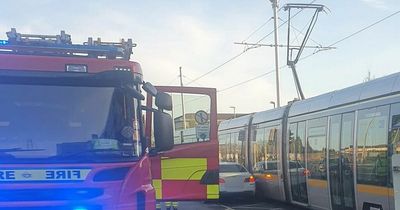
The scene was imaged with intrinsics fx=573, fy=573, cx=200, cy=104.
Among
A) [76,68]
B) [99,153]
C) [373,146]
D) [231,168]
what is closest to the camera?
[99,153]

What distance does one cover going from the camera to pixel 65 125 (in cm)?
571

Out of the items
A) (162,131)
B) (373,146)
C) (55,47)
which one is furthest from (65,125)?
(373,146)

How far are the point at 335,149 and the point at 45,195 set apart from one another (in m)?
8.23

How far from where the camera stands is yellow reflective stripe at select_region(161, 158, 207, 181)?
802 cm

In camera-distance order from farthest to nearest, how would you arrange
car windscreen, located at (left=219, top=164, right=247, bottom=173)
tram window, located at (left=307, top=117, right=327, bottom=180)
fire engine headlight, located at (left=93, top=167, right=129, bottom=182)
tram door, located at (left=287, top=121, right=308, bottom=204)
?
car windscreen, located at (left=219, top=164, right=247, bottom=173), tram door, located at (left=287, top=121, right=308, bottom=204), tram window, located at (left=307, top=117, right=327, bottom=180), fire engine headlight, located at (left=93, top=167, right=129, bottom=182)

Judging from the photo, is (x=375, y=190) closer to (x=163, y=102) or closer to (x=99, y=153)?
(x=163, y=102)

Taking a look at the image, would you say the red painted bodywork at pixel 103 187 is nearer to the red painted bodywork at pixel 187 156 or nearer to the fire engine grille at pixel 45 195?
the fire engine grille at pixel 45 195

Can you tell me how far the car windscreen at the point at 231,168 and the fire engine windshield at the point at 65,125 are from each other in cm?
1287

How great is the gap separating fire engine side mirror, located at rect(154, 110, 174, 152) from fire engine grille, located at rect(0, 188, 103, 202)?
106 centimetres

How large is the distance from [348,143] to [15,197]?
314 inches

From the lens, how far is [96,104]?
5879 millimetres

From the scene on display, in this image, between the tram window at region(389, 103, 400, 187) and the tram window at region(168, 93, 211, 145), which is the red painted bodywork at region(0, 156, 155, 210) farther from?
the tram window at region(389, 103, 400, 187)

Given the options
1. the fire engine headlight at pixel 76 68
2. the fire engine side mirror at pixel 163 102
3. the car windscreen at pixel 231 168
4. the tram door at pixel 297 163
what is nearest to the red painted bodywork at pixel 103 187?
the fire engine side mirror at pixel 163 102

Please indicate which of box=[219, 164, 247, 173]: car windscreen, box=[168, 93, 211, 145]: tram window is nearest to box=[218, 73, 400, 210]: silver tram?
box=[219, 164, 247, 173]: car windscreen
